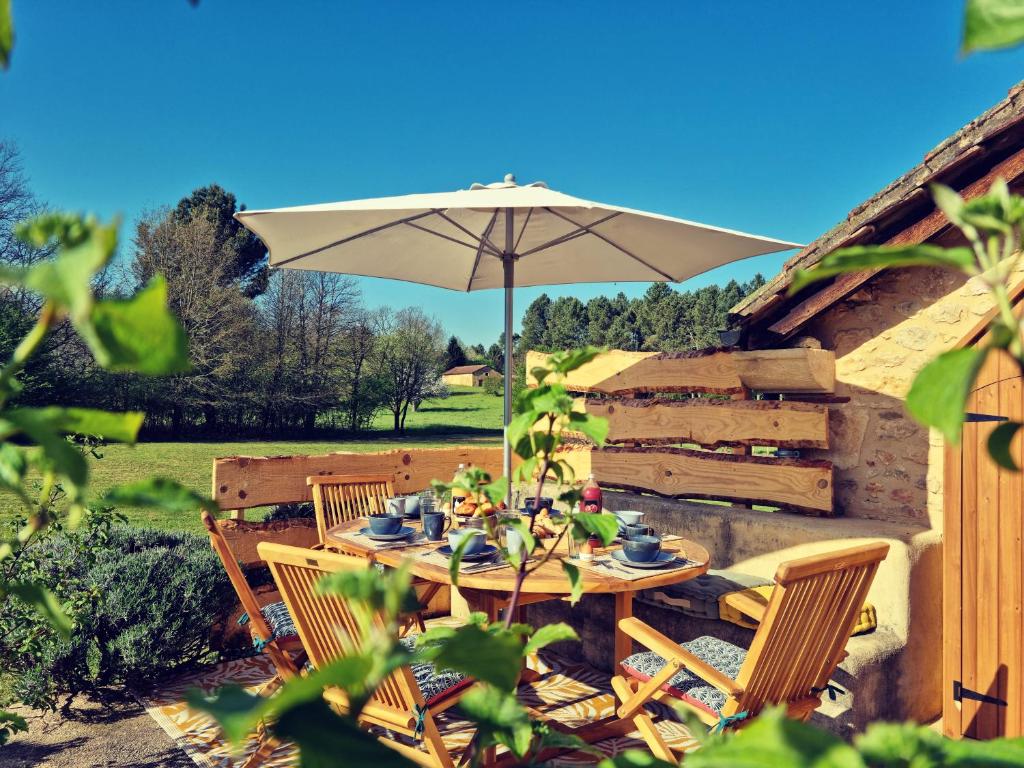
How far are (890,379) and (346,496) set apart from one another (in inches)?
146

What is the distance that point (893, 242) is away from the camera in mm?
4215

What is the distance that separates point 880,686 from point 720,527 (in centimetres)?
126

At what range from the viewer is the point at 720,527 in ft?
14.8

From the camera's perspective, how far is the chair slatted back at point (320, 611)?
2600mm

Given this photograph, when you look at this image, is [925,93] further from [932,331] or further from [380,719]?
[380,719]

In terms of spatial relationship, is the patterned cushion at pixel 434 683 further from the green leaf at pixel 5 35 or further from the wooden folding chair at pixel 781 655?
the green leaf at pixel 5 35

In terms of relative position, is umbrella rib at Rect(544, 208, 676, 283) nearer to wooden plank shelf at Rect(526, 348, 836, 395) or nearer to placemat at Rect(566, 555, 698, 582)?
wooden plank shelf at Rect(526, 348, 836, 395)

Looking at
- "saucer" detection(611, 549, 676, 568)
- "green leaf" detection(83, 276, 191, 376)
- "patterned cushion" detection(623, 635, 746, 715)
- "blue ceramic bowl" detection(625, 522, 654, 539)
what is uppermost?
"green leaf" detection(83, 276, 191, 376)

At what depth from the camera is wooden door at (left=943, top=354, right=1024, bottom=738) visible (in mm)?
2898

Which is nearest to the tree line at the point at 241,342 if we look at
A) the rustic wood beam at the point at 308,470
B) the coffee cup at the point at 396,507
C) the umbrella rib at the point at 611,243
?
the rustic wood beam at the point at 308,470

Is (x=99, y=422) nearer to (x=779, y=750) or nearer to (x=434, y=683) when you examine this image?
(x=779, y=750)

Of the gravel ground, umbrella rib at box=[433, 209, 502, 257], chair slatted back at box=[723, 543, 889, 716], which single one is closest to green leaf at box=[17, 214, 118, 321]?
chair slatted back at box=[723, 543, 889, 716]

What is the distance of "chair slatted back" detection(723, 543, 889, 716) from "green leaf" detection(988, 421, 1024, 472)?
2.25m

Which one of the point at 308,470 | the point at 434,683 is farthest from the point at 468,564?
the point at 308,470
